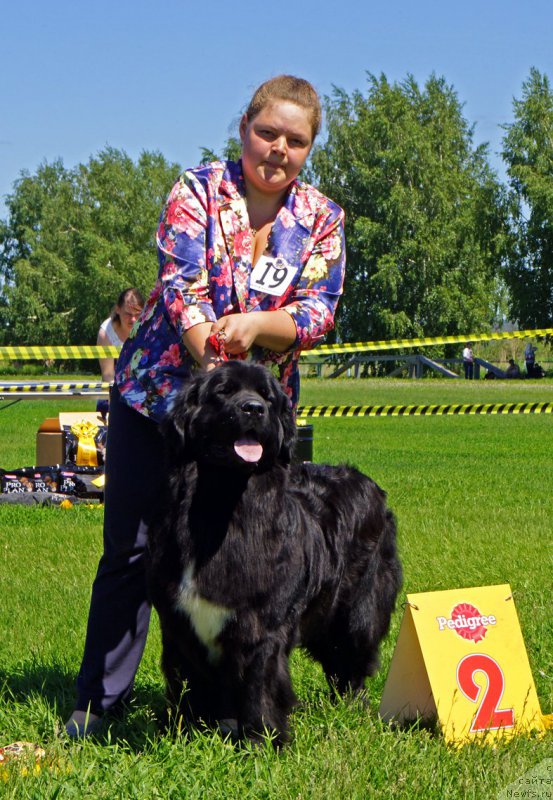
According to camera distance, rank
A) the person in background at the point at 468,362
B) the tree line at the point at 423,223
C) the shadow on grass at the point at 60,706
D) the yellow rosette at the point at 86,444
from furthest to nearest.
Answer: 1. the tree line at the point at 423,223
2. the person in background at the point at 468,362
3. the yellow rosette at the point at 86,444
4. the shadow on grass at the point at 60,706

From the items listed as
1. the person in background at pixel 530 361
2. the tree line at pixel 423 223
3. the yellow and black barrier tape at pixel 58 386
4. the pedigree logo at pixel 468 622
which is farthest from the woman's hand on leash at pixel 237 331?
the tree line at pixel 423 223

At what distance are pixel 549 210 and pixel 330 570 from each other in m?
49.0

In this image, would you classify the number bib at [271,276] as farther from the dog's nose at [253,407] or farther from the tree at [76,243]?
the tree at [76,243]

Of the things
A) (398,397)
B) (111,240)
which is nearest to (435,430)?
(398,397)

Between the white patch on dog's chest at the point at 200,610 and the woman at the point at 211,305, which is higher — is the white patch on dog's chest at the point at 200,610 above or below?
below

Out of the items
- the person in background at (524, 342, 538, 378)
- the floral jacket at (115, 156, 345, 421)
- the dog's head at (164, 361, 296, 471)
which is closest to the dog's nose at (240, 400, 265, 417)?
the dog's head at (164, 361, 296, 471)

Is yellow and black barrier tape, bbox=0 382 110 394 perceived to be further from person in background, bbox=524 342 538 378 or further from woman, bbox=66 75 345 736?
person in background, bbox=524 342 538 378

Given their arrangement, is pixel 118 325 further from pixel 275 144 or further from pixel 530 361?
pixel 530 361

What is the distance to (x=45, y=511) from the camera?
27.8ft

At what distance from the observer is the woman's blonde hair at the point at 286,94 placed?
3488 millimetres

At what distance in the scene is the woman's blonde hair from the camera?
3.49 m

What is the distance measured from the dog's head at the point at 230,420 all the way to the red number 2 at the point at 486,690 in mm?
1118

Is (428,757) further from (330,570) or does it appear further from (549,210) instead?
(549,210)

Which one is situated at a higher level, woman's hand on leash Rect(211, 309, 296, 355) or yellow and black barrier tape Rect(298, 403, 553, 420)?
woman's hand on leash Rect(211, 309, 296, 355)
